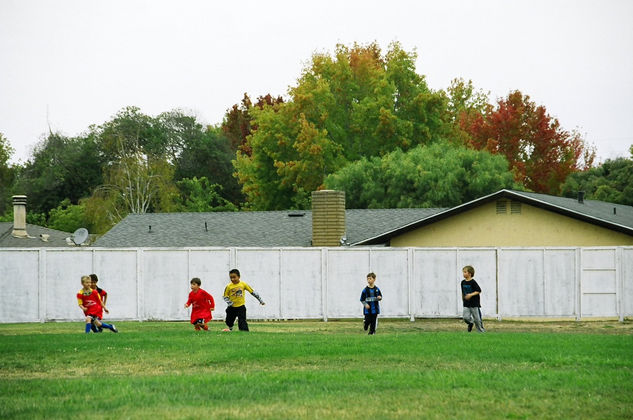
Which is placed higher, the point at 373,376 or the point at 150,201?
the point at 150,201

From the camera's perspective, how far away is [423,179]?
51062mm

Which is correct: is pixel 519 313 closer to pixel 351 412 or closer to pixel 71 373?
pixel 71 373

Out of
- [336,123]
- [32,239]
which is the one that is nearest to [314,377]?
[32,239]

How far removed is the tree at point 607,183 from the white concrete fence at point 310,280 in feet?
102

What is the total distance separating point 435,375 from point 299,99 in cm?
4633

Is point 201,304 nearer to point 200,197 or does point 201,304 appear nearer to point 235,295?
point 235,295

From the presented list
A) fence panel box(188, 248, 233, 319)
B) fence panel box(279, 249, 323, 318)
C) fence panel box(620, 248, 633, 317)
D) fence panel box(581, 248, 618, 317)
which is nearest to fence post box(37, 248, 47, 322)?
fence panel box(188, 248, 233, 319)

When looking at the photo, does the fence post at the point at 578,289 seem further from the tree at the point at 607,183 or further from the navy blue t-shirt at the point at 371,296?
the tree at the point at 607,183

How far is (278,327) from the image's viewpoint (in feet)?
95.0

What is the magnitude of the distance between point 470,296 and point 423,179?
27.5m

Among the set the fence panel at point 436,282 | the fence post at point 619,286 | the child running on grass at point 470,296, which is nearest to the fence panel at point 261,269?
the fence panel at point 436,282

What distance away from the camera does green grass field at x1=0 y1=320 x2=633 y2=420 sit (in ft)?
37.3

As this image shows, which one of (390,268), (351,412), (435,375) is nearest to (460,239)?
(390,268)

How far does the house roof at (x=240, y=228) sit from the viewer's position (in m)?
39.8
